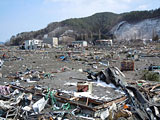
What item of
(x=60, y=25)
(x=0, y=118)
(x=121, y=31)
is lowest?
(x=0, y=118)

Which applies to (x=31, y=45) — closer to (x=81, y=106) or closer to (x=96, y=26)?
(x=81, y=106)

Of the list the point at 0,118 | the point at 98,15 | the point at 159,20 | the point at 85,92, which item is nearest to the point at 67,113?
the point at 85,92

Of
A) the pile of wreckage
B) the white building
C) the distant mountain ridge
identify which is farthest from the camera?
the distant mountain ridge

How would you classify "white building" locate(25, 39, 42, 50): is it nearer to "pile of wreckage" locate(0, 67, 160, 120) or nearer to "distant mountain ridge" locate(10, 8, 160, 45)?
"distant mountain ridge" locate(10, 8, 160, 45)

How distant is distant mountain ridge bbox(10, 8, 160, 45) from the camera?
232ft

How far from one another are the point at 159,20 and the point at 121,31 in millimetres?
15852

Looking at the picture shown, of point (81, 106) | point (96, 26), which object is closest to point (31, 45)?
point (81, 106)

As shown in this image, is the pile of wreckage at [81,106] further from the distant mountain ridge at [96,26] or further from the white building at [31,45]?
the distant mountain ridge at [96,26]

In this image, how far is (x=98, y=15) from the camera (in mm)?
124188

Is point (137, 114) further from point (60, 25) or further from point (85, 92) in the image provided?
point (60, 25)

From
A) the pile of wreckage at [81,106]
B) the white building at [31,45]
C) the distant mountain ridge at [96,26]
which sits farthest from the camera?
the distant mountain ridge at [96,26]

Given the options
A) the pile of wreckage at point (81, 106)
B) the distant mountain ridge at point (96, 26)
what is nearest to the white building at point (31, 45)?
the distant mountain ridge at point (96, 26)

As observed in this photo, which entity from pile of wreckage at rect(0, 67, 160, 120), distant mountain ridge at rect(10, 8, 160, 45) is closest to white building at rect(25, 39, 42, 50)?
distant mountain ridge at rect(10, 8, 160, 45)

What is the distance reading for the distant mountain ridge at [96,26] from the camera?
70.7 metres
